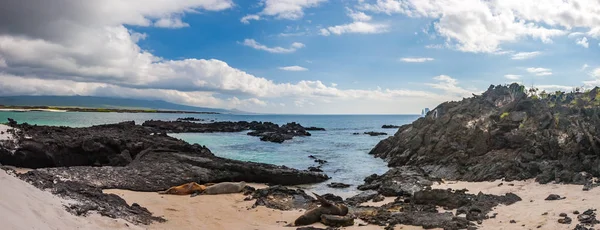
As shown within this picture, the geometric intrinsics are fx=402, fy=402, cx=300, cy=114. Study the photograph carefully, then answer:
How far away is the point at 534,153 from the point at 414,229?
1431 cm

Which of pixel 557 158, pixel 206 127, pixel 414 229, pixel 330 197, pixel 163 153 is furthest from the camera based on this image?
pixel 206 127

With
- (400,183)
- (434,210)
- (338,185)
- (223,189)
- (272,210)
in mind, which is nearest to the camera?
(434,210)

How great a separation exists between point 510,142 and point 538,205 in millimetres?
12337

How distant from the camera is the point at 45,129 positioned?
27.1 metres

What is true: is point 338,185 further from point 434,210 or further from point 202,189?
point 434,210

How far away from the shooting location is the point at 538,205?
1563 centimetres

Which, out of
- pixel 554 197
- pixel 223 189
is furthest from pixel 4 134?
pixel 554 197

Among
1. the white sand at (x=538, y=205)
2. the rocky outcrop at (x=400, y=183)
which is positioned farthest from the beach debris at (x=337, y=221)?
the rocky outcrop at (x=400, y=183)

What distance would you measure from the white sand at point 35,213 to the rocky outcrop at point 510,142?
64.9 feet

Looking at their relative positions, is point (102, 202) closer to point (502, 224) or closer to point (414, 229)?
point (414, 229)

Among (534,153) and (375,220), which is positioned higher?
(534,153)

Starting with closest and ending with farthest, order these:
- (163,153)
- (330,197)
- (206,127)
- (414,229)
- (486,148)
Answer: (414,229) → (330,197) → (163,153) → (486,148) → (206,127)

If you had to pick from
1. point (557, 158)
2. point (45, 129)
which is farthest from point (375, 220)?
point (45, 129)

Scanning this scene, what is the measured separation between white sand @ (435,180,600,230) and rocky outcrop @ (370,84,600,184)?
1.53 m
